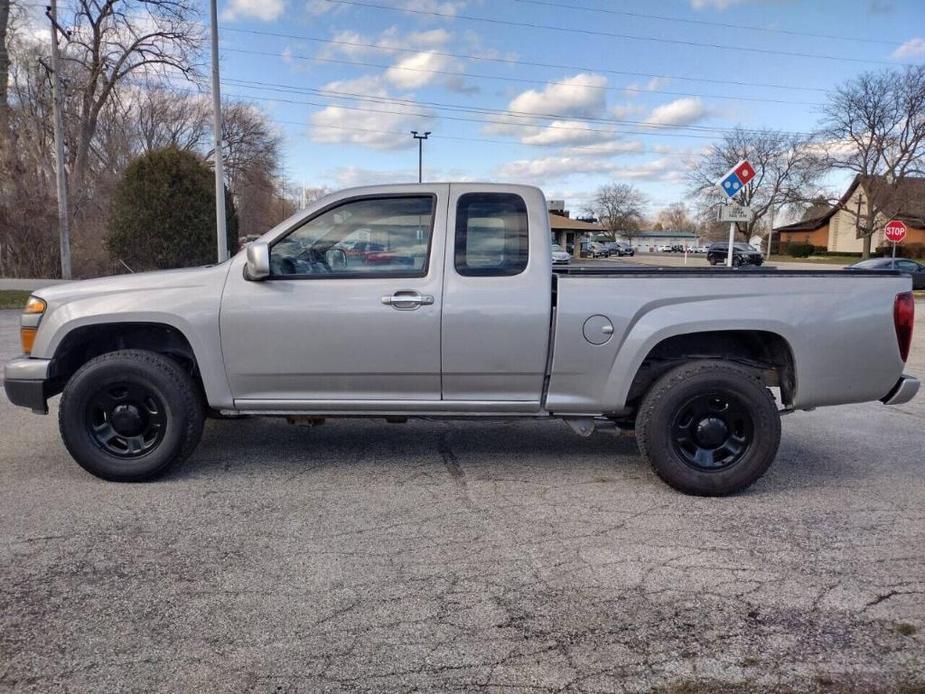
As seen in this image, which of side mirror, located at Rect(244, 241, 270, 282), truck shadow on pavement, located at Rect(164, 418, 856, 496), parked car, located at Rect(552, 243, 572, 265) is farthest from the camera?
parked car, located at Rect(552, 243, 572, 265)

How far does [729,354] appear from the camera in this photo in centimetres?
468

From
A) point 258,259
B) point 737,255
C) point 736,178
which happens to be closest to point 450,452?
point 258,259

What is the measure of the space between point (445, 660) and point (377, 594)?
583 mm

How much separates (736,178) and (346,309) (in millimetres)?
10235

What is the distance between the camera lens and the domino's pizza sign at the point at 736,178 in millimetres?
12234

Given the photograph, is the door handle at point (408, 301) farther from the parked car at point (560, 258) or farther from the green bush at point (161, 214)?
the green bush at point (161, 214)

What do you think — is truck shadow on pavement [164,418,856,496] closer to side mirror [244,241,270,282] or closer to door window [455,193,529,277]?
door window [455,193,529,277]

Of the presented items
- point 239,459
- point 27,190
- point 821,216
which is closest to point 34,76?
point 27,190

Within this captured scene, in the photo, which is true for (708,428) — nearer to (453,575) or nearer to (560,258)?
(453,575)

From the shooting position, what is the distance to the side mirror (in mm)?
4223

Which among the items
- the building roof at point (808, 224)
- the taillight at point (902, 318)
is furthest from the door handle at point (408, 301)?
the building roof at point (808, 224)

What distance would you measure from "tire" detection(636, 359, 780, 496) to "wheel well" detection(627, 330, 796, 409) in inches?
5.5

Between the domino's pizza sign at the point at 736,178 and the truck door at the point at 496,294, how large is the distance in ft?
29.8

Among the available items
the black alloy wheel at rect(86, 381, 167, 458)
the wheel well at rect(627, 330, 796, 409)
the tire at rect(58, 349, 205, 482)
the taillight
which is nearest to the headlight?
the tire at rect(58, 349, 205, 482)
